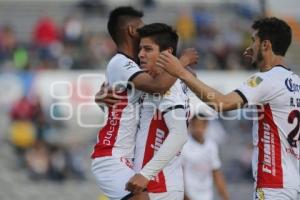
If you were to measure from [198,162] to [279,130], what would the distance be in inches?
179

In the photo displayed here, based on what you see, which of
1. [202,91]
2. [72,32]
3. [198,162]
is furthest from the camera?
[72,32]

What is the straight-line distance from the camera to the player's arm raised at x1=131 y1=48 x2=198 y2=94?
27.2ft

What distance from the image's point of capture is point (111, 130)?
8.70m

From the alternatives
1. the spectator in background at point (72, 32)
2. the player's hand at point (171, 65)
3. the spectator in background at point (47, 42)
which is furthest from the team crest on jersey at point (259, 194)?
the spectator in background at point (72, 32)

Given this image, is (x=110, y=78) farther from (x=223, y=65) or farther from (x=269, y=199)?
(x=223, y=65)

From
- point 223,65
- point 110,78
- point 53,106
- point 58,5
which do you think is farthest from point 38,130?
point 110,78

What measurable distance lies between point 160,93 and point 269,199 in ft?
A: 4.44

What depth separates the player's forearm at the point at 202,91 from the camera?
782cm

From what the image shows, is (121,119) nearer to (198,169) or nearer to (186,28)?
(198,169)

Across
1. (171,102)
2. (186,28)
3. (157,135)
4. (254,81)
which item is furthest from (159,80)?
(186,28)

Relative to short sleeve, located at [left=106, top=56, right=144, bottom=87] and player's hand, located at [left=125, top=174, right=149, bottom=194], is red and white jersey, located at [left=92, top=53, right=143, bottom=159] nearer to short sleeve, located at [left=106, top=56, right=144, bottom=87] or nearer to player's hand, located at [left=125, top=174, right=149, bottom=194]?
short sleeve, located at [left=106, top=56, right=144, bottom=87]

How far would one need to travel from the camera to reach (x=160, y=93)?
27.4ft

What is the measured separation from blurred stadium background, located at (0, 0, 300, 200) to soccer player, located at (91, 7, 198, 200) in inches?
360

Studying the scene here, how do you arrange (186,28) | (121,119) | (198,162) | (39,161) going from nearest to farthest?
1. (121,119)
2. (198,162)
3. (39,161)
4. (186,28)
